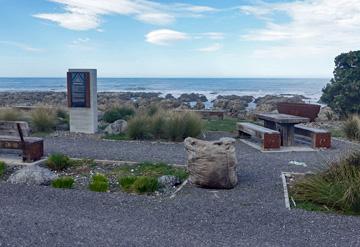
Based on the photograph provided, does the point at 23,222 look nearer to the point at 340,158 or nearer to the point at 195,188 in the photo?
the point at 195,188

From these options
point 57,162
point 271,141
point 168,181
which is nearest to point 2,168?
point 57,162

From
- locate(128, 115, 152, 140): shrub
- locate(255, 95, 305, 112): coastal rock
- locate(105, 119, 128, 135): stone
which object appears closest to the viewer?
locate(128, 115, 152, 140): shrub

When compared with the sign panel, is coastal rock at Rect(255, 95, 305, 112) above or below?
below

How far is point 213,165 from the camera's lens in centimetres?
655

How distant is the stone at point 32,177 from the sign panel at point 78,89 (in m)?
6.34

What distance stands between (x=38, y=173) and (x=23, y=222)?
82.6 inches

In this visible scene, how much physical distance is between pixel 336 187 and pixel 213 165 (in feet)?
5.74

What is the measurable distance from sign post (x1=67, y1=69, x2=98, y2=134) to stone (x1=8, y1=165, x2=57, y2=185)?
6.22 meters

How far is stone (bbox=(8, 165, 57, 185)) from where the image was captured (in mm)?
6648

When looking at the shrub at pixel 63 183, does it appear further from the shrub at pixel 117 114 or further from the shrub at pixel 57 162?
the shrub at pixel 117 114

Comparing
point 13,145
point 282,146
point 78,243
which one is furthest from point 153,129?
point 78,243

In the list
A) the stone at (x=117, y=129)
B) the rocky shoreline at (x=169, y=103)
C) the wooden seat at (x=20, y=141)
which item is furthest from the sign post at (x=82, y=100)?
the rocky shoreline at (x=169, y=103)

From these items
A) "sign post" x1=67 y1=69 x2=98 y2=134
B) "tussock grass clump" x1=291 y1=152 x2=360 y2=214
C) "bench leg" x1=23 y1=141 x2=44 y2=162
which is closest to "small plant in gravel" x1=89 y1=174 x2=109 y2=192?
"bench leg" x1=23 y1=141 x2=44 y2=162

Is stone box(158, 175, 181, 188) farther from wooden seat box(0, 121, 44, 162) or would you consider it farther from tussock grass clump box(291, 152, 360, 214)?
wooden seat box(0, 121, 44, 162)
